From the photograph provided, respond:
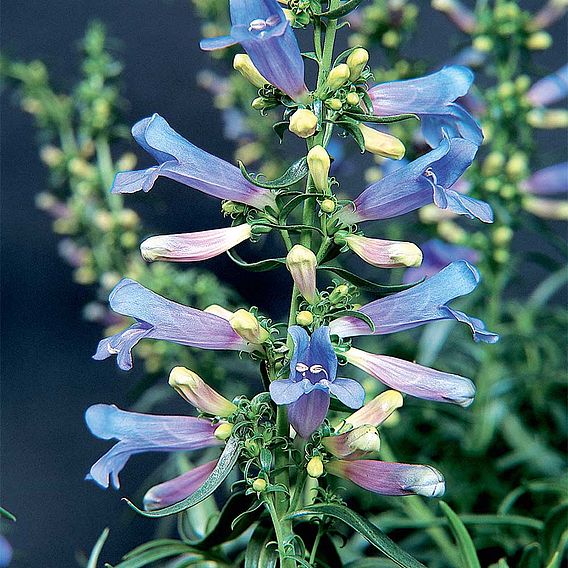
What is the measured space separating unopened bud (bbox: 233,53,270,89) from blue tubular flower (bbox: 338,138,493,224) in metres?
0.11

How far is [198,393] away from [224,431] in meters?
0.03

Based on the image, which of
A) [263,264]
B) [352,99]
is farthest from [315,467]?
[352,99]

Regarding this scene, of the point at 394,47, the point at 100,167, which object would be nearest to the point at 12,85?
the point at 100,167

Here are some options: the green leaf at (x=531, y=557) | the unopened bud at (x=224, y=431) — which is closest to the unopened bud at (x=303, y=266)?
the unopened bud at (x=224, y=431)

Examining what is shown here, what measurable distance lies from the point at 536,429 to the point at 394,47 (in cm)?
61

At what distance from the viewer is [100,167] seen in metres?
1.19

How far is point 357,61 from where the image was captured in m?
0.55

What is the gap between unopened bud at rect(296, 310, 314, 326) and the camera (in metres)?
0.54

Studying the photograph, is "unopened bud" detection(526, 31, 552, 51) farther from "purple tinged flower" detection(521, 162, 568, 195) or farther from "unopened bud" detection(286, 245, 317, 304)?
"unopened bud" detection(286, 245, 317, 304)

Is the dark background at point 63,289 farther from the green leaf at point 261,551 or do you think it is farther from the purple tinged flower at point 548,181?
the green leaf at point 261,551

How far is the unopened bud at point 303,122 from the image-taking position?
0.52 m

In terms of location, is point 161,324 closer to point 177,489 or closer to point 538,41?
point 177,489

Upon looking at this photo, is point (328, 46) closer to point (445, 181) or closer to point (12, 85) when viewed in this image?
point (445, 181)

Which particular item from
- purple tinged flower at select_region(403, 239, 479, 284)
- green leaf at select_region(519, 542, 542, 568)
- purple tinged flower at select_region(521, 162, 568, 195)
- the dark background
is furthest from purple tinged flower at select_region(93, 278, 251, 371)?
the dark background
